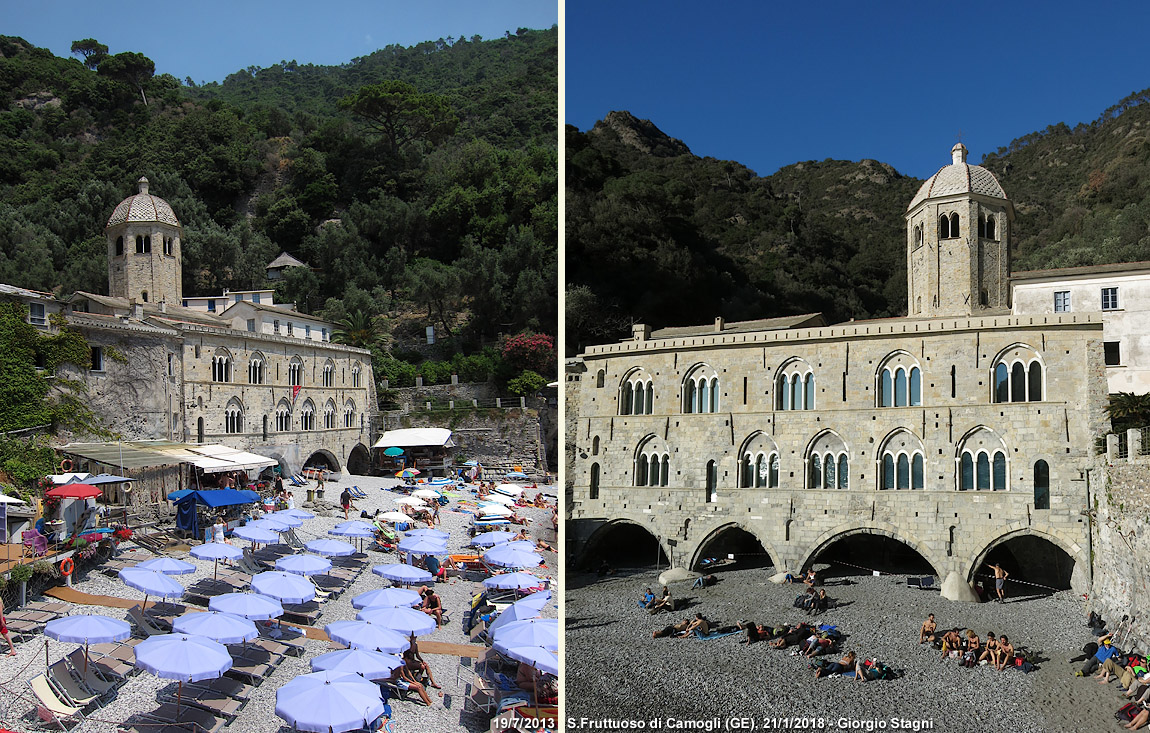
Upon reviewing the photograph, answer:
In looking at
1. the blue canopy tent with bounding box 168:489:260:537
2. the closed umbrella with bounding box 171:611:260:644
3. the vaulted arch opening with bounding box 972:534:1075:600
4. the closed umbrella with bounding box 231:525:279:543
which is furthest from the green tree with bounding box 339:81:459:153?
the vaulted arch opening with bounding box 972:534:1075:600

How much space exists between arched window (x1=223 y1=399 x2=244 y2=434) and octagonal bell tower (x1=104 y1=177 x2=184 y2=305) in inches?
271

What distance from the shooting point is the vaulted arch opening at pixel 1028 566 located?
11531 mm

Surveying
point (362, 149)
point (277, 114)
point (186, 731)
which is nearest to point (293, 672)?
point (186, 731)

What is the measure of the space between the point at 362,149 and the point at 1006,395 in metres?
37.5

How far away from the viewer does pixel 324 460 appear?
27266mm

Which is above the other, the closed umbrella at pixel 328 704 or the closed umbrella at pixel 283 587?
the closed umbrella at pixel 283 587

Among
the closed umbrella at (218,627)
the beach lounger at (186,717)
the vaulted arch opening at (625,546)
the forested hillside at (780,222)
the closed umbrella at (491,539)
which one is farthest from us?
the closed umbrella at (491,539)

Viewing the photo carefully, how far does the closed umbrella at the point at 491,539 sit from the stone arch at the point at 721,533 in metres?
4.81

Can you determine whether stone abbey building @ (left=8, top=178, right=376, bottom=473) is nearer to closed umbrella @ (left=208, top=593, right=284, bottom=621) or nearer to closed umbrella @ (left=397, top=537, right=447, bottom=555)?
closed umbrella @ (left=397, top=537, right=447, bottom=555)

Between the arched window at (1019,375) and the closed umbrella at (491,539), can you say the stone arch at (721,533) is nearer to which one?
the arched window at (1019,375)

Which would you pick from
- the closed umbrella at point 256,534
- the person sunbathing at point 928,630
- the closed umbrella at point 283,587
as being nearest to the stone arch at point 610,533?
the person sunbathing at point 928,630

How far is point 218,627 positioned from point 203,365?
1536cm

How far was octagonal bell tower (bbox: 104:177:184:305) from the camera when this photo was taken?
2703 cm

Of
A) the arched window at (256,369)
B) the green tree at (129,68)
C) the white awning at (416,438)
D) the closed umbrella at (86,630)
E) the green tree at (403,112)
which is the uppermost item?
the green tree at (129,68)
